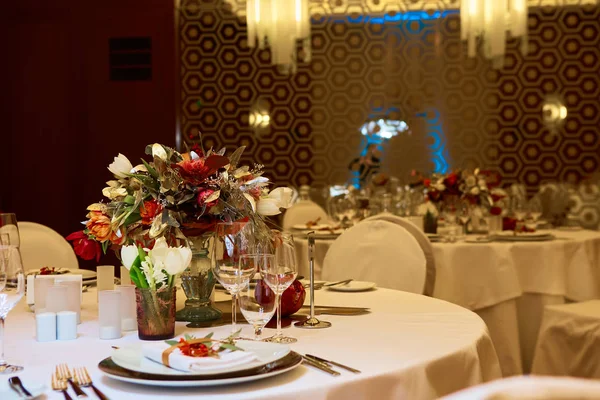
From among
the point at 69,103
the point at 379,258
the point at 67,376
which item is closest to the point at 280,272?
the point at 67,376

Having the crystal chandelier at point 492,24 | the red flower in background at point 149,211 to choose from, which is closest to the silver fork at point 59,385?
the red flower in background at point 149,211

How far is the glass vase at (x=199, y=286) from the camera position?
1.84 metres

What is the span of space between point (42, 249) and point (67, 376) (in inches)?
77.7

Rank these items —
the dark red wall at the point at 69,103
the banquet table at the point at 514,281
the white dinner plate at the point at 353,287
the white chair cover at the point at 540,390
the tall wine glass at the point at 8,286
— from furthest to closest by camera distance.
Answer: the dark red wall at the point at 69,103, the banquet table at the point at 514,281, the white dinner plate at the point at 353,287, the tall wine glass at the point at 8,286, the white chair cover at the point at 540,390

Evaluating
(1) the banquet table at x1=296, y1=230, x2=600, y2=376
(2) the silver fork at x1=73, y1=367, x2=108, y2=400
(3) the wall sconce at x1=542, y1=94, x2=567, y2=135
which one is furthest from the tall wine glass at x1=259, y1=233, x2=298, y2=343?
(3) the wall sconce at x1=542, y1=94, x2=567, y2=135

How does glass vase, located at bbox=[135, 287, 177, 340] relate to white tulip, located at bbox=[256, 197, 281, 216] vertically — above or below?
below

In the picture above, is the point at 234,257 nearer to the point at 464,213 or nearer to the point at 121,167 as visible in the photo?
the point at 121,167

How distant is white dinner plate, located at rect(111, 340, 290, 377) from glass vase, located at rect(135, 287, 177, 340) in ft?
0.47

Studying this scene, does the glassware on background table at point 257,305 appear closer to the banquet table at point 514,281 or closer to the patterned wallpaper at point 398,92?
the banquet table at point 514,281

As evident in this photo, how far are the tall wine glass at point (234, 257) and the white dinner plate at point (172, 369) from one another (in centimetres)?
16

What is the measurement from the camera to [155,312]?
1.59m

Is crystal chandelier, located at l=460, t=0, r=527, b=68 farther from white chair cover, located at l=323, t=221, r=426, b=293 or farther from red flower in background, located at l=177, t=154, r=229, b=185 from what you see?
red flower in background, located at l=177, t=154, r=229, b=185

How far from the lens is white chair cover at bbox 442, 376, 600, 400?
59 cm

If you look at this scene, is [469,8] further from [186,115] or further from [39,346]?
[39,346]
